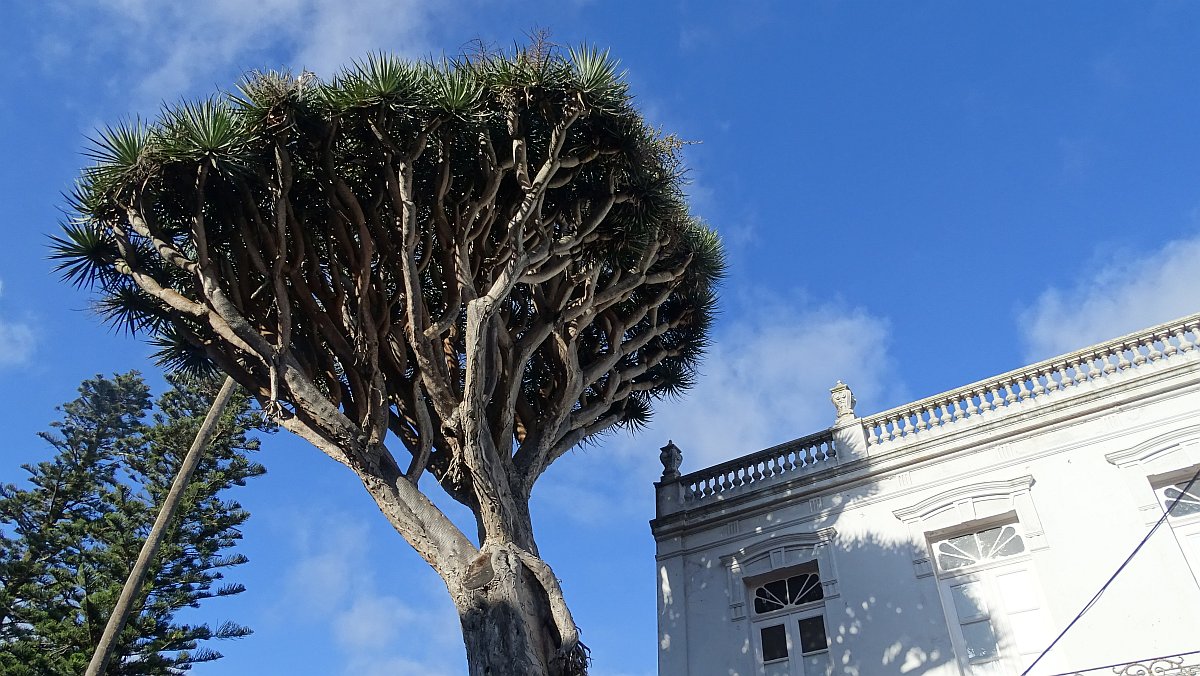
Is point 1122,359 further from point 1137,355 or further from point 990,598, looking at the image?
point 990,598

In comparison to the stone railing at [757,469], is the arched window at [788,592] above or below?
below

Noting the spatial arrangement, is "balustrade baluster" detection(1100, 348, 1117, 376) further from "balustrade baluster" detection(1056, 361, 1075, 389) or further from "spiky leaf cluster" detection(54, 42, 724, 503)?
"spiky leaf cluster" detection(54, 42, 724, 503)

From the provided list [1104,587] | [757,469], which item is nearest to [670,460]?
[757,469]

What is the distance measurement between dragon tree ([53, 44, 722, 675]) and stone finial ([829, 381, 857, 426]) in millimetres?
4394

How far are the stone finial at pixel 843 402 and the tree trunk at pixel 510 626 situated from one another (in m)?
6.67

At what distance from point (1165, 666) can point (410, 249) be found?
8.47 meters

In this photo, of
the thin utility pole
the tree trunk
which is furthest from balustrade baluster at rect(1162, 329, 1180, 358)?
the thin utility pole

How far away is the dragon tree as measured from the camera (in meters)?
7.81

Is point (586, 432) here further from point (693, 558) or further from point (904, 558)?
point (904, 558)

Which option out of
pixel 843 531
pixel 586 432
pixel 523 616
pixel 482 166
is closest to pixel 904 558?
pixel 843 531

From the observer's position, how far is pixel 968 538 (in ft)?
34.3

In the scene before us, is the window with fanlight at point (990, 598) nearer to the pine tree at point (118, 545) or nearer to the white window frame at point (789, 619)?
the white window frame at point (789, 619)

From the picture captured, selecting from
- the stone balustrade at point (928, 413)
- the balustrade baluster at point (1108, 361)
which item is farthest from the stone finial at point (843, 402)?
the balustrade baluster at point (1108, 361)

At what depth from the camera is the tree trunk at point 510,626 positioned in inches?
254
